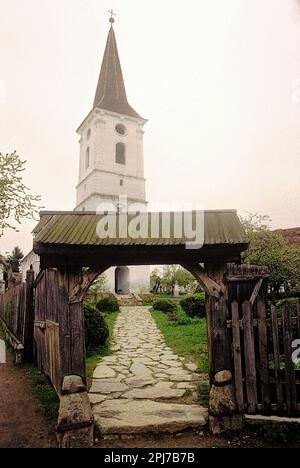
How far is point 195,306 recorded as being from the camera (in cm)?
1437

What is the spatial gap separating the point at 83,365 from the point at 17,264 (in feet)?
167

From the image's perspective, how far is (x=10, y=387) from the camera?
6113mm

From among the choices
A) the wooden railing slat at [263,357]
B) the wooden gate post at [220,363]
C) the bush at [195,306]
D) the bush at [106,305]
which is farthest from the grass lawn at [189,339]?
the bush at [106,305]

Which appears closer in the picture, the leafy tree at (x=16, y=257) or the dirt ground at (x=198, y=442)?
the dirt ground at (x=198, y=442)

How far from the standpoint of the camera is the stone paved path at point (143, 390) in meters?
4.26

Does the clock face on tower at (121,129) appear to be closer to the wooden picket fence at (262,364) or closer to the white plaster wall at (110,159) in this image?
the white plaster wall at (110,159)

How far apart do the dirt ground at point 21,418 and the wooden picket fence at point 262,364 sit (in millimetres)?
2455

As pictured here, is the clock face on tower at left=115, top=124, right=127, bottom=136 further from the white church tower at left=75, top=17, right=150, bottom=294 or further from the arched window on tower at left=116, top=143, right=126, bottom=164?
the arched window on tower at left=116, top=143, right=126, bottom=164

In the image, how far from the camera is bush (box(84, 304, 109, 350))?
8.67m

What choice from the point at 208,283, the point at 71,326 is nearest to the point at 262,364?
the point at 208,283

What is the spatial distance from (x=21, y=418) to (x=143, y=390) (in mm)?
1921

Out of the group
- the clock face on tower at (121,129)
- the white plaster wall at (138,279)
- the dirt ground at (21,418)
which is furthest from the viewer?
the clock face on tower at (121,129)

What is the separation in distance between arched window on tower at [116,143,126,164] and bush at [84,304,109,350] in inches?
921
